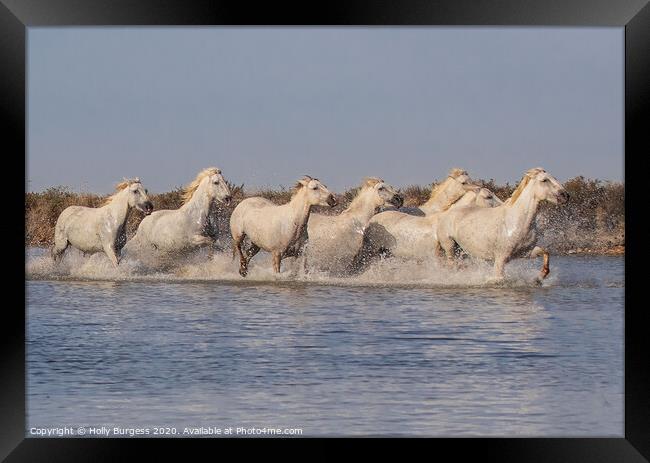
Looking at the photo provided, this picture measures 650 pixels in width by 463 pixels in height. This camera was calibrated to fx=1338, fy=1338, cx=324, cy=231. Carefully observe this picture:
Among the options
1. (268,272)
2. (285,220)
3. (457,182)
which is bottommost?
(268,272)

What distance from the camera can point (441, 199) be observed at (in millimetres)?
18875

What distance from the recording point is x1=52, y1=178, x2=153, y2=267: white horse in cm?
1792

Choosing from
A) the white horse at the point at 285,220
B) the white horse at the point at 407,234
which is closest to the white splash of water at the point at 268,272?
the white horse at the point at 407,234

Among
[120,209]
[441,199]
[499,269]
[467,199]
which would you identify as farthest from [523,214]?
[120,209]

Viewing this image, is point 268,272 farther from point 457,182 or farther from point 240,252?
point 457,182

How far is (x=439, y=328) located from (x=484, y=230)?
388 centimetres

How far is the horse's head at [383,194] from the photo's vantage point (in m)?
17.6

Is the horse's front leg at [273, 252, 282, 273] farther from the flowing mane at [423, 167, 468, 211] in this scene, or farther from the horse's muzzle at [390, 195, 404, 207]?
the flowing mane at [423, 167, 468, 211]

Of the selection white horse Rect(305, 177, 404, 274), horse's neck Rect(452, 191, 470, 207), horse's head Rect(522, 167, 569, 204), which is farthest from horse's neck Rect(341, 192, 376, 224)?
horse's head Rect(522, 167, 569, 204)

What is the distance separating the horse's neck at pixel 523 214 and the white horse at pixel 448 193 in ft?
6.51

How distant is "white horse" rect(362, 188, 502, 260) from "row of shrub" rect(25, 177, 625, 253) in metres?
2.63

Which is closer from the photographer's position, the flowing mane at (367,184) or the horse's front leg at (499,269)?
the horse's front leg at (499,269)

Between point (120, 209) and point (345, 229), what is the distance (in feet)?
10.1

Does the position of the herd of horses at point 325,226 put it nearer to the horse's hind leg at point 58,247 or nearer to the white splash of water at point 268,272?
the horse's hind leg at point 58,247
